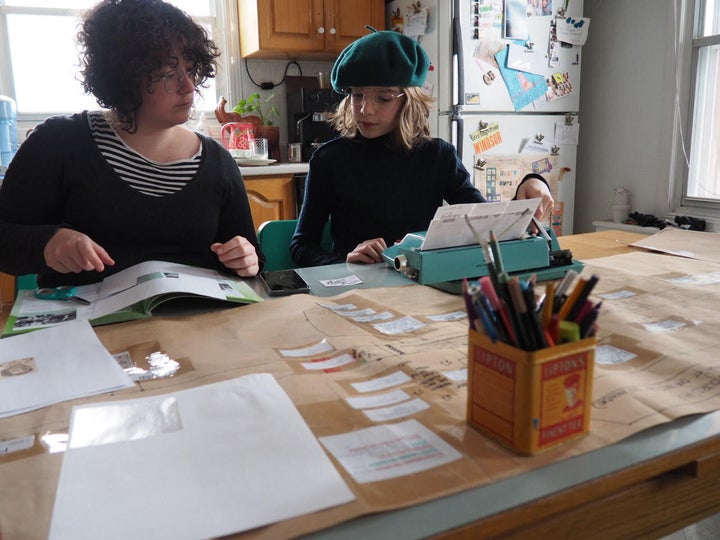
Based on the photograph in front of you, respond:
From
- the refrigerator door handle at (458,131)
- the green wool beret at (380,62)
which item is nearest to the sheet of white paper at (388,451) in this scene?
the green wool beret at (380,62)

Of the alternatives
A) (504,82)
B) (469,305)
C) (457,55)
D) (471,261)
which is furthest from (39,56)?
(469,305)

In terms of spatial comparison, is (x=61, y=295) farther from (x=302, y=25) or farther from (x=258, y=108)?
(x=258, y=108)

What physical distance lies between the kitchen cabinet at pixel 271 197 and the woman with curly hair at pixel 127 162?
5.37 ft

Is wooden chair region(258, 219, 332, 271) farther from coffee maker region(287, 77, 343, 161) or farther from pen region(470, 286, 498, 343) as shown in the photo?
coffee maker region(287, 77, 343, 161)

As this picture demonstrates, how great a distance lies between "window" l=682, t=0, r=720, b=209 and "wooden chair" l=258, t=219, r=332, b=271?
2055mm

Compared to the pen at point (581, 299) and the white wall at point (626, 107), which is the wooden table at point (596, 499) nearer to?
the pen at point (581, 299)

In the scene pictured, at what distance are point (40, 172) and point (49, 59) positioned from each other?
235 cm

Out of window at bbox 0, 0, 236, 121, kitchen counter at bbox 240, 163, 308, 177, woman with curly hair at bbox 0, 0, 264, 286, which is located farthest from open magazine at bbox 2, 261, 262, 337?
window at bbox 0, 0, 236, 121

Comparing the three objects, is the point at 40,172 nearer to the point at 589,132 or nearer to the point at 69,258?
the point at 69,258

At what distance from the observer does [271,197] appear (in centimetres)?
306

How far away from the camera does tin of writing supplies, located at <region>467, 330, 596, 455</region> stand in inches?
20.3

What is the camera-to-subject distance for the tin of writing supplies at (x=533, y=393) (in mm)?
516

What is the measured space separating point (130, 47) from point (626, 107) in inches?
102

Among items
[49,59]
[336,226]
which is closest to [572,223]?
[336,226]
